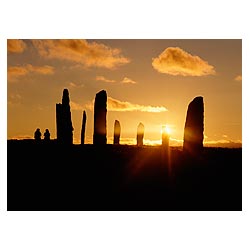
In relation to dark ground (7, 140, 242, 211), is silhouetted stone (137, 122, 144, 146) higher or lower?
higher

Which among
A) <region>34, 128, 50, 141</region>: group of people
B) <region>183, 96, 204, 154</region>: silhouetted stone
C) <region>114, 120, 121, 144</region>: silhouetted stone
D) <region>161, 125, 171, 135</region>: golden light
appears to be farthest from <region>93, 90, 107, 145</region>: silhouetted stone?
<region>34, 128, 50, 141</region>: group of people

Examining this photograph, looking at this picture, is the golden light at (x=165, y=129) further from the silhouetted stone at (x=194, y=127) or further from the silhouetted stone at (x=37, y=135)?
the silhouetted stone at (x=37, y=135)

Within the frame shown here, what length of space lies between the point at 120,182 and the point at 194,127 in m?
3.29

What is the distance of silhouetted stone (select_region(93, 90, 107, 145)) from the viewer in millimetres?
16406

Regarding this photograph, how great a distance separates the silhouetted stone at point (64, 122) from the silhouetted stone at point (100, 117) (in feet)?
2.99

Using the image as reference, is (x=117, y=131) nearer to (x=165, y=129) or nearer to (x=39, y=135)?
(x=39, y=135)

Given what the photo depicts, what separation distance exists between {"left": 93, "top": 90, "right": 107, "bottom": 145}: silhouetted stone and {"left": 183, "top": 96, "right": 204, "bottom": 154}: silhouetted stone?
2461 millimetres

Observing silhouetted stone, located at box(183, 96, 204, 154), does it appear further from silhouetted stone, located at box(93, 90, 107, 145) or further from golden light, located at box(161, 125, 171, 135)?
silhouetted stone, located at box(93, 90, 107, 145)

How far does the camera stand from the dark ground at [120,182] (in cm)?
1156

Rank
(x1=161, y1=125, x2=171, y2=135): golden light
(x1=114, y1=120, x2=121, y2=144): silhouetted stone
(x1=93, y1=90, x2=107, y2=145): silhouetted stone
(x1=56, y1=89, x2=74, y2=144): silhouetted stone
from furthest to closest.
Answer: (x1=114, y1=120, x2=121, y2=144): silhouetted stone
(x1=56, y1=89, x2=74, y2=144): silhouetted stone
(x1=93, y1=90, x2=107, y2=145): silhouetted stone
(x1=161, y1=125, x2=171, y2=135): golden light

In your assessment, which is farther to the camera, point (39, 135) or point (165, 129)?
point (39, 135)

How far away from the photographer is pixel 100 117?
16.5 meters

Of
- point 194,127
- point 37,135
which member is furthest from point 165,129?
point 37,135

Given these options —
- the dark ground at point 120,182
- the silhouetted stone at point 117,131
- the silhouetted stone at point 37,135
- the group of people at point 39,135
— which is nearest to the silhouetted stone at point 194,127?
the dark ground at point 120,182
